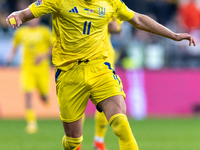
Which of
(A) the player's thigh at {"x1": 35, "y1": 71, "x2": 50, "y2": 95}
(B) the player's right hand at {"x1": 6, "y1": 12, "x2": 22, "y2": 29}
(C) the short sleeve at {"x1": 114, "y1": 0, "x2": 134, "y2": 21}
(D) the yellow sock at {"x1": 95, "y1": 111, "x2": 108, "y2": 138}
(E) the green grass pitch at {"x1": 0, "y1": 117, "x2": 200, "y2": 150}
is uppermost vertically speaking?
(B) the player's right hand at {"x1": 6, "y1": 12, "x2": 22, "y2": 29}

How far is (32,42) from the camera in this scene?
11.5 metres

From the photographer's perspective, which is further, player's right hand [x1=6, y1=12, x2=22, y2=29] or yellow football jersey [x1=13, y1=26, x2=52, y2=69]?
yellow football jersey [x1=13, y1=26, x2=52, y2=69]

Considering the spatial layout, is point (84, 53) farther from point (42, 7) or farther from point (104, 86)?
point (42, 7)

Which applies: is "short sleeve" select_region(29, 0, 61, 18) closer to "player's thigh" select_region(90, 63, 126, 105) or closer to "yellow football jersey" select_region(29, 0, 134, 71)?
"yellow football jersey" select_region(29, 0, 134, 71)

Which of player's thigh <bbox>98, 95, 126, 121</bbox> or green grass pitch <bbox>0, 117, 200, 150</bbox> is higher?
player's thigh <bbox>98, 95, 126, 121</bbox>

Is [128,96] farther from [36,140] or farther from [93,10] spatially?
[93,10]

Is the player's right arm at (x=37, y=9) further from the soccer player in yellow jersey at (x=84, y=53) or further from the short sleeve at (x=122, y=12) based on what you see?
the short sleeve at (x=122, y=12)

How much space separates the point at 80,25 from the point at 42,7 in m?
0.52

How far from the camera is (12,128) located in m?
11.2

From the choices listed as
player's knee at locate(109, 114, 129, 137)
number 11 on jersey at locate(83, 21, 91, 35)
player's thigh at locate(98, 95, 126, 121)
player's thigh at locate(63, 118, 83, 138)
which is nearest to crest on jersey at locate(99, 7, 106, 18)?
number 11 on jersey at locate(83, 21, 91, 35)

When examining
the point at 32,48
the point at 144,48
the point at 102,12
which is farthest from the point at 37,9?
the point at 144,48

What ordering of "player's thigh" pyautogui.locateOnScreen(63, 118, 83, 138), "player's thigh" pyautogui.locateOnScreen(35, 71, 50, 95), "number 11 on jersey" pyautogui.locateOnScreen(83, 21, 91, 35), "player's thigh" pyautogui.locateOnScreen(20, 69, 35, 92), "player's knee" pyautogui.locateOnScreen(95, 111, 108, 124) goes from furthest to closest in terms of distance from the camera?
"player's thigh" pyautogui.locateOnScreen(35, 71, 50, 95)
"player's thigh" pyautogui.locateOnScreen(20, 69, 35, 92)
"player's knee" pyautogui.locateOnScreen(95, 111, 108, 124)
"player's thigh" pyautogui.locateOnScreen(63, 118, 83, 138)
"number 11 on jersey" pyautogui.locateOnScreen(83, 21, 91, 35)

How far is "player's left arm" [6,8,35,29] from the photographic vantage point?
4.76m

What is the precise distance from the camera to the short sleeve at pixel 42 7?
200 inches
